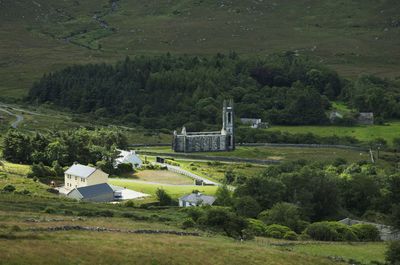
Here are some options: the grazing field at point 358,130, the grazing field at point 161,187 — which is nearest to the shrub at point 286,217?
the grazing field at point 161,187

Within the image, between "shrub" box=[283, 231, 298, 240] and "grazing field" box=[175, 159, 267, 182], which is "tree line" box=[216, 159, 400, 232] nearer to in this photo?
"shrub" box=[283, 231, 298, 240]

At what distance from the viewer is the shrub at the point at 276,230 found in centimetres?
6009

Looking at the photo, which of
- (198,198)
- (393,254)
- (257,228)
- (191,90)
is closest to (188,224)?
(257,228)

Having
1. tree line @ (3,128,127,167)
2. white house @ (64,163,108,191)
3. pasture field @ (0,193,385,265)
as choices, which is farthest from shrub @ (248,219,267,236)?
tree line @ (3,128,127,167)

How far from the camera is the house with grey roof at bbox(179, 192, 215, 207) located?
74.3 m

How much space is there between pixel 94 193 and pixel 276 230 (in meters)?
21.3

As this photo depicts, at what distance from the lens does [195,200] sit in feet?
247

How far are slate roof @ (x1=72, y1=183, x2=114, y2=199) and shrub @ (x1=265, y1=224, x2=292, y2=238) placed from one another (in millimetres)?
20181

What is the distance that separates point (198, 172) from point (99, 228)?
5063 centimetres

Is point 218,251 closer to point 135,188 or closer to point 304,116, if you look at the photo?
point 135,188

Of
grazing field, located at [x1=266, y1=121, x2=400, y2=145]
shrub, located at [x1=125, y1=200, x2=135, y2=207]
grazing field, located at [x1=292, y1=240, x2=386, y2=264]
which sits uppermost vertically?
grazing field, located at [x1=266, y1=121, x2=400, y2=145]

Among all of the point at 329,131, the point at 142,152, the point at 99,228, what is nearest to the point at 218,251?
the point at 99,228

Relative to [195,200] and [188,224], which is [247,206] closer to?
[195,200]

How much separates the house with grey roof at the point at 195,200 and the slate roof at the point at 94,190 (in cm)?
669
